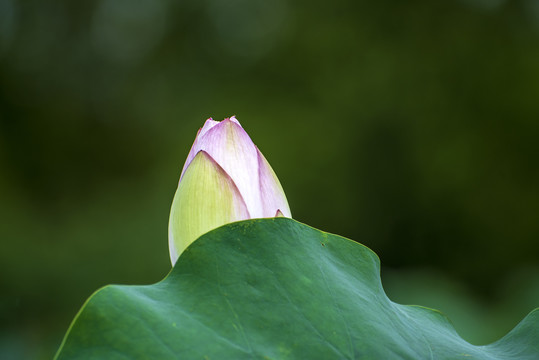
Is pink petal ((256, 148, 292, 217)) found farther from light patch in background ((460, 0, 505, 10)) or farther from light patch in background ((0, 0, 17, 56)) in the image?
light patch in background ((0, 0, 17, 56))

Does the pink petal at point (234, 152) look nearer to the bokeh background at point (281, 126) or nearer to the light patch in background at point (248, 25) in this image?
the bokeh background at point (281, 126)

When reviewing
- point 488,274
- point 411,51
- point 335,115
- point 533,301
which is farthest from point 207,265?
point 411,51

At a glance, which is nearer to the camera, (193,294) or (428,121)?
(193,294)

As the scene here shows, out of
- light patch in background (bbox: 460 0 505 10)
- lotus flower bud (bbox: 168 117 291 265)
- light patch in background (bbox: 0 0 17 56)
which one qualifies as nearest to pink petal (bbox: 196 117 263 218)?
lotus flower bud (bbox: 168 117 291 265)

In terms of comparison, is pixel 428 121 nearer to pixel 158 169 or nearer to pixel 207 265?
pixel 158 169

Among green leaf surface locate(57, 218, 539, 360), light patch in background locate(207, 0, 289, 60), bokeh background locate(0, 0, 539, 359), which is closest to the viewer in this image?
green leaf surface locate(57, 218, 539, 360)

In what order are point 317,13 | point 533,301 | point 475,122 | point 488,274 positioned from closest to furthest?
point 533,301
point 488,274
point 475,122
point 317,13

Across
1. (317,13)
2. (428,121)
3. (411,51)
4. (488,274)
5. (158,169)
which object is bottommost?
(488,274)

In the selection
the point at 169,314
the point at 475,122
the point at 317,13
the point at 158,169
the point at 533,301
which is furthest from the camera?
the point at 317,13

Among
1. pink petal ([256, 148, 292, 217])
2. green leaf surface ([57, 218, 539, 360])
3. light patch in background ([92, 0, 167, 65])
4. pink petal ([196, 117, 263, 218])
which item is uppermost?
light patch in background ([92, 0, 167, 65])
